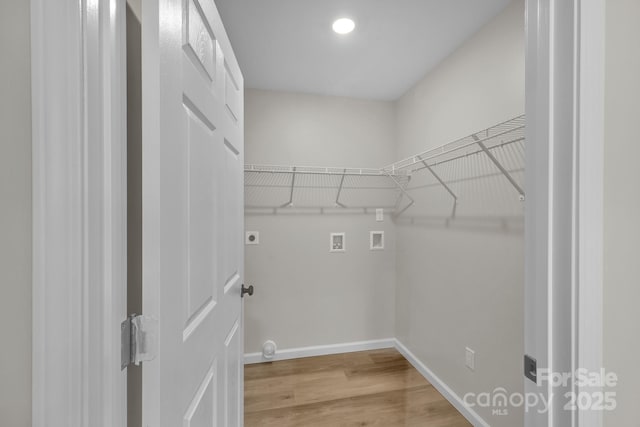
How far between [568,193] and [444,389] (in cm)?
189

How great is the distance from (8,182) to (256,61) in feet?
6.27

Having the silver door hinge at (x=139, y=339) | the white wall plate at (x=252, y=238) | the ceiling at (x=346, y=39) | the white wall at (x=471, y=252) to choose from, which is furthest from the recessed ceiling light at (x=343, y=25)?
the silver door hinge at (x=139, y=339)

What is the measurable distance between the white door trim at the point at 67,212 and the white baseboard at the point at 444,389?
2.03 meters

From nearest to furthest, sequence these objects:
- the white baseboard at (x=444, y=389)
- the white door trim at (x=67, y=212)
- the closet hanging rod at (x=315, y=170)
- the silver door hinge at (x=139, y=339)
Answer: the white door trim at (x=67, y=212)
the silver door hinge at (x=139, y=339)
the white baseboard at (x=444, y=389)
the closet hanging rod at (x=315, y=170)

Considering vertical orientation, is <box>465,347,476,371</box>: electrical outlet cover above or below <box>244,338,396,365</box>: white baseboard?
above

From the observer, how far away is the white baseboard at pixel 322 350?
2383 mm

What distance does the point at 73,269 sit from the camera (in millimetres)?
413

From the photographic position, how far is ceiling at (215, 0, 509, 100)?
58.3 inches

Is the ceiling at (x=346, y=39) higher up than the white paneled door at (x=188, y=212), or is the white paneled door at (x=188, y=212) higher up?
the ceiling at (x=346, y=39)

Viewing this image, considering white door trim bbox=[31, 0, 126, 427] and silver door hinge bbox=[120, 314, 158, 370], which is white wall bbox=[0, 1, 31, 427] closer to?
white door trim bbox=[31, 0, 126, 427]

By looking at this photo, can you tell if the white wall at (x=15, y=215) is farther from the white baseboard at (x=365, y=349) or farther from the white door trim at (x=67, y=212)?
the white baseboard at (x=365, y=349)

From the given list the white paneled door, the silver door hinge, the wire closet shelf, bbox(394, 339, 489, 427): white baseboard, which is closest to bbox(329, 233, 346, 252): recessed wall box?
the wire closet shelf

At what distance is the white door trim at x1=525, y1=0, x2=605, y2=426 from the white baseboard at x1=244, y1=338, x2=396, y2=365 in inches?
80.2

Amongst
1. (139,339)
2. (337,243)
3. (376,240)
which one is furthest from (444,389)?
(139,339)
